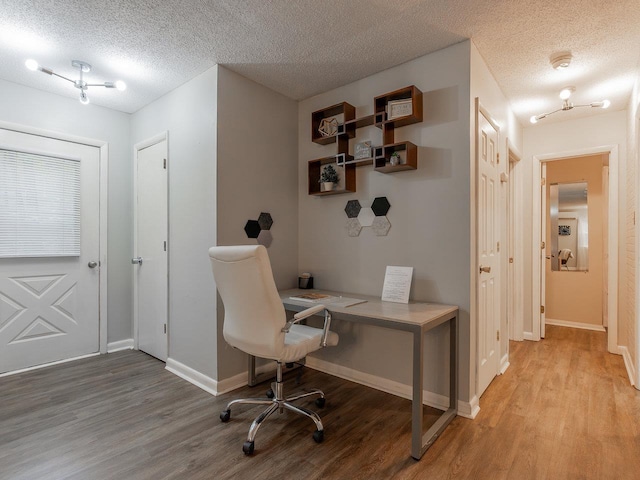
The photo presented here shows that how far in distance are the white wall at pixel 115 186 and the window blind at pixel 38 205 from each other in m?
0.31

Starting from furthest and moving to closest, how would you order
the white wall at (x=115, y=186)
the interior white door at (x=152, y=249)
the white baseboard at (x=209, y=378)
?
the white wall at (x=115, y=186) → the interior white door at (x=152, y=249) → the white baseboard at (x=209, y=378)

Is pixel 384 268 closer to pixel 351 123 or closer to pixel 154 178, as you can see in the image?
pixel 351 123

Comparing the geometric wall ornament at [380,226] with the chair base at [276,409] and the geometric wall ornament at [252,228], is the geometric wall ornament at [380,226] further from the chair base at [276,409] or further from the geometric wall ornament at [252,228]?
the chair base at [276,409]

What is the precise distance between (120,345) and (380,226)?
2.96 m

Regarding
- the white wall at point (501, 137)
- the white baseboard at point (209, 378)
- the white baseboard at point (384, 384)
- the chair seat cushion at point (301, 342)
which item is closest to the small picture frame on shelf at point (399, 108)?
the white wall at point (501, 137)

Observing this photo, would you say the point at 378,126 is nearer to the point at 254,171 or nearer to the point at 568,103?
the point at 254,171

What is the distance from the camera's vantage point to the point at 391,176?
8.80ft

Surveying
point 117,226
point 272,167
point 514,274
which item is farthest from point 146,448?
point 514,274

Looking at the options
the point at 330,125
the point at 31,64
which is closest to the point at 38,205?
the point at 31,64

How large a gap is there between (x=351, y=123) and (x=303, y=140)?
65cm

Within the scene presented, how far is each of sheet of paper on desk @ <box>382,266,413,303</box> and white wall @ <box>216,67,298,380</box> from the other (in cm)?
103

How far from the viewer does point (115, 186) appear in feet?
11.8

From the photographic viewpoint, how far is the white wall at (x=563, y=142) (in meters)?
3.50

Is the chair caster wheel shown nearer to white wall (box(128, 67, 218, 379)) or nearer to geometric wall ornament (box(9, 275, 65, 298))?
white wall (box(128, 67, 218, 379))
